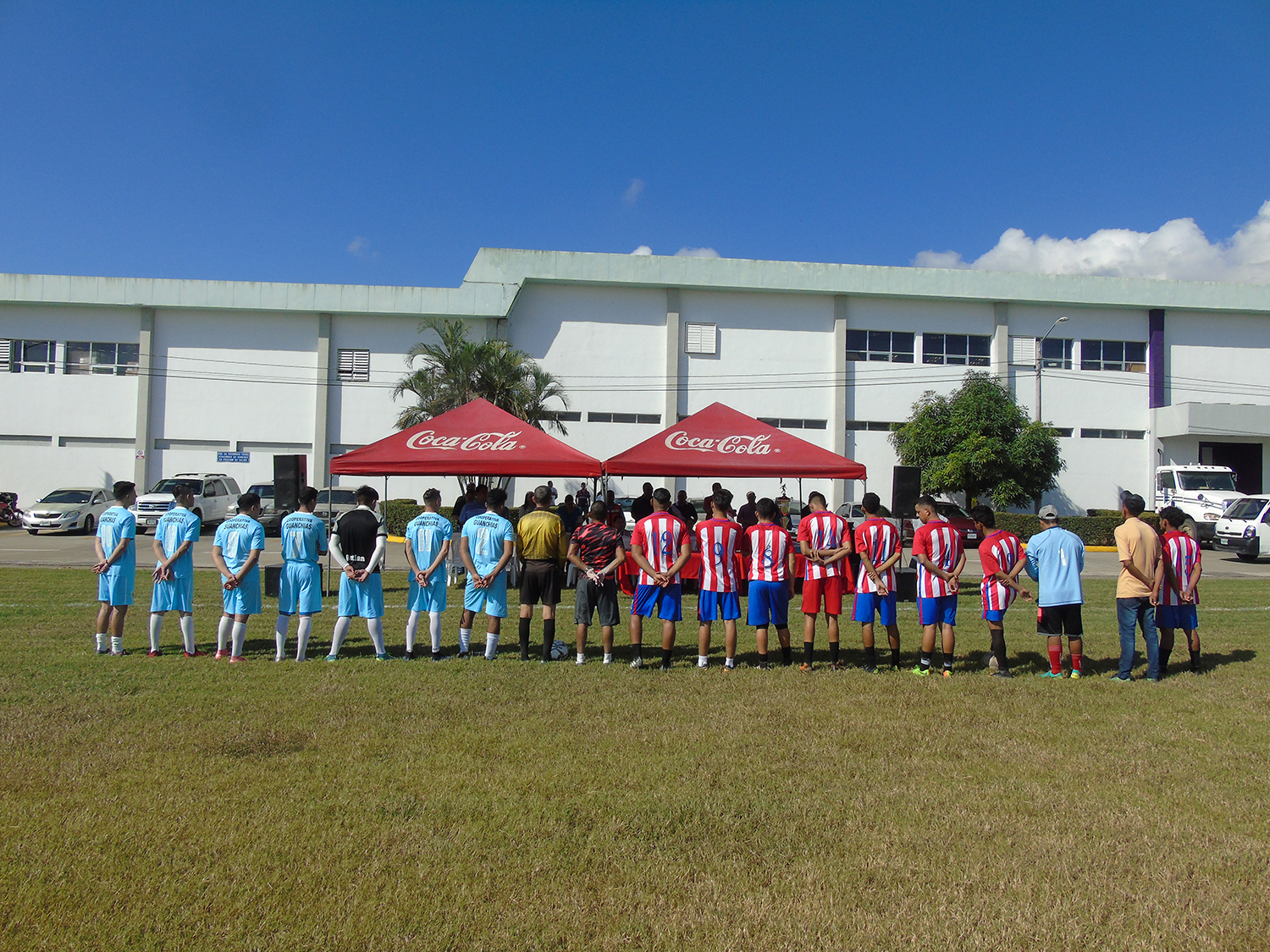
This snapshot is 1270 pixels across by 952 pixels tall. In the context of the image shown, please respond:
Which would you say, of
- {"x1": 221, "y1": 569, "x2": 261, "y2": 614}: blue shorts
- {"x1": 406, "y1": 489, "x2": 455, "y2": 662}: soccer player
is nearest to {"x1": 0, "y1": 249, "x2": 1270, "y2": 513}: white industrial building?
{"x1": 406, "y1": 489, "x2": 455, "y2": 662}: soccer player

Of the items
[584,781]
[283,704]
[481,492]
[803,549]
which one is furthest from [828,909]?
[481,492]

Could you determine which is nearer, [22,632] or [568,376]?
[22,632]

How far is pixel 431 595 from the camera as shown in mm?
8625

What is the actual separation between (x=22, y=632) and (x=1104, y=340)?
36729 millimetres

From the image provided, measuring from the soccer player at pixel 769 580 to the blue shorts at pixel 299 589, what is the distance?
4.24m

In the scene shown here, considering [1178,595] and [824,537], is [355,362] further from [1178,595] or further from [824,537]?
[1178,595]

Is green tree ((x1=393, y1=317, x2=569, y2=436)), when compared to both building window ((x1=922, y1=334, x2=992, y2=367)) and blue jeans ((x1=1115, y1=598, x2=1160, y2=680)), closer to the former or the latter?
building window ((x1=922, y1=334, x2=992, y2=367))

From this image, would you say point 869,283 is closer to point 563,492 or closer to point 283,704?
point 563,492

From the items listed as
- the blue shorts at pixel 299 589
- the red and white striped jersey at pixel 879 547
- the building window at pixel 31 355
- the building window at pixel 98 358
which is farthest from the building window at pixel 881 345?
the building window at pixel 31 355

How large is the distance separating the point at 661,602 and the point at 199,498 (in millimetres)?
23670

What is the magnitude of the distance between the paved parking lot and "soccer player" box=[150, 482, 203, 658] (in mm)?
8219

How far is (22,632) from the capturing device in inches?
376

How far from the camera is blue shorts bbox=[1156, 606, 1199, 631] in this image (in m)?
8.17

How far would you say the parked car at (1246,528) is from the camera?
2156 cm
